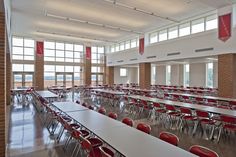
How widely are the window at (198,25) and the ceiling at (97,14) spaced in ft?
2.70

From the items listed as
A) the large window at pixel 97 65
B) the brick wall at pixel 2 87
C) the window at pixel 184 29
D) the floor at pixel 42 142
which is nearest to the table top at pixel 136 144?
the floor at pixel 42 142

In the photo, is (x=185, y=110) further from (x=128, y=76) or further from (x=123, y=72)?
(x=128, y=76)

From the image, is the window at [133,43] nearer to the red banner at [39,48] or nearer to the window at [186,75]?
the window at [186,75]

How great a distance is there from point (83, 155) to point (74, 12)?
945 centimetres

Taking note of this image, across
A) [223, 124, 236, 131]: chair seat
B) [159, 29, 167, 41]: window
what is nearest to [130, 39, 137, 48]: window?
[159, 29, 167, 41]: window

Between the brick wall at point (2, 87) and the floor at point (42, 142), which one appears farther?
the floor at point (42, 142)

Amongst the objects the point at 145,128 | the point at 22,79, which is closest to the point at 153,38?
the point at 145,128

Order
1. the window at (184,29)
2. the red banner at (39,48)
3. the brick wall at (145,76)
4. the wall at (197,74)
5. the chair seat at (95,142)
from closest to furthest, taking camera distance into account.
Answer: the chair seat at (95,142), the window at (184,29), the brick wall at (145,76), the wall at (197,74), the red banner at (39,48)

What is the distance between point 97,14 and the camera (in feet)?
38.6

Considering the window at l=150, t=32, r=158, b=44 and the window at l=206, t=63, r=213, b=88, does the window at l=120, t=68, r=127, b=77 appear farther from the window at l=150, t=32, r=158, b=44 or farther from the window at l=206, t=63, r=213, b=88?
the window at l=206, t=63, r=213, b=88

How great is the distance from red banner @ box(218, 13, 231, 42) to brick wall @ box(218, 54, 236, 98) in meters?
1.05

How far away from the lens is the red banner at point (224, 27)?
32.8 feet

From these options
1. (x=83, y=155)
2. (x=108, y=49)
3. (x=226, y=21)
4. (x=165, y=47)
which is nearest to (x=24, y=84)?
(x=108, y=49)

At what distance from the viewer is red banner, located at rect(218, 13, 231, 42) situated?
32.8 feet
